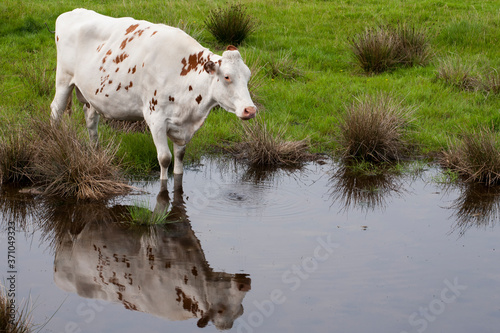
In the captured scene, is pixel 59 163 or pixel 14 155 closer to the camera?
pixel 59 163

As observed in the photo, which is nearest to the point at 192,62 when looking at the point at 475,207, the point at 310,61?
the point at 475,207

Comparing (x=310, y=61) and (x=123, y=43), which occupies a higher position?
(x=123, y=43)

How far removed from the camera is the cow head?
799 cm

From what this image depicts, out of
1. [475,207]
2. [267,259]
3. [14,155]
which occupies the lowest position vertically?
[14,155]

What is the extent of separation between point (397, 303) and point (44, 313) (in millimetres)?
2722

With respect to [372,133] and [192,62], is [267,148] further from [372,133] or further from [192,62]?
[192,62]

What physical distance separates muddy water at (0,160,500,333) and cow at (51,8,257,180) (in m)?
0.85

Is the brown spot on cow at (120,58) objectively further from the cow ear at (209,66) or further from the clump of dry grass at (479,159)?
the clump of dry grass at (479,159)

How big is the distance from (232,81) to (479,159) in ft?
11.3

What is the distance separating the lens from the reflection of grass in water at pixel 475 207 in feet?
26.0

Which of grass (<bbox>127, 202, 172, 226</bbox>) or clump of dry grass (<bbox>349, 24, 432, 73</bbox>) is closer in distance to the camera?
grass (<bbox>127, 202, 172, 226</bbox>)
